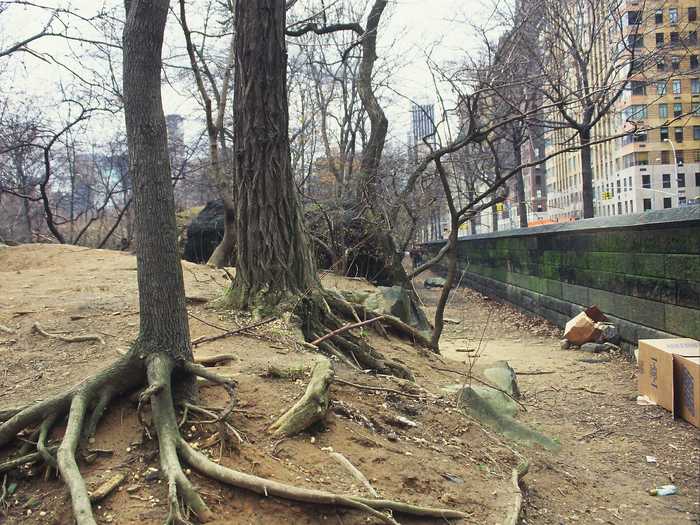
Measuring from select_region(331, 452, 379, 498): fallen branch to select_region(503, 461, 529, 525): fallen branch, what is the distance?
733 millimetres

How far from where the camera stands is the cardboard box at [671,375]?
5.48 metres

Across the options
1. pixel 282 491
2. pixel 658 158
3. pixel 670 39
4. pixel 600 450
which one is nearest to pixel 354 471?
pixel 282 491

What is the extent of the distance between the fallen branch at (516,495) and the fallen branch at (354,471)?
733 millimetres

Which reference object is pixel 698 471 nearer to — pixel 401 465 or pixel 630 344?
pixel 401 465

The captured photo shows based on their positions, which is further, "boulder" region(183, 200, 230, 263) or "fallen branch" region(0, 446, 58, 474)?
"boulder" region(183, 200, 230, 263)

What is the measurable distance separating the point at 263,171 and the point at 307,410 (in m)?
3.16

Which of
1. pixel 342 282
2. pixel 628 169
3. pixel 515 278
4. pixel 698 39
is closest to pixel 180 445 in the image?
pixel 342 282

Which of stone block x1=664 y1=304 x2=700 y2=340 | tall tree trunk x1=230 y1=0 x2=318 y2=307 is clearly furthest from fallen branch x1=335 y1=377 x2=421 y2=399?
stone block x1=664 y1=304 x2=700 y2=340

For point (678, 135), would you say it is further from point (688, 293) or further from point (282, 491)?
point (282, 491)

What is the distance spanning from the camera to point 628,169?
1082 inches

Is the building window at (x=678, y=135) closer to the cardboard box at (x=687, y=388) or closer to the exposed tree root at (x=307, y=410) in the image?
the cardboard box at (x=687, y=388)

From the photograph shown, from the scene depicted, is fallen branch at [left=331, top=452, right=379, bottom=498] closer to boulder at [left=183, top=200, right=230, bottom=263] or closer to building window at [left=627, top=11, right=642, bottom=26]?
boulder at [left=183, top=200, right=230, bottom=263]

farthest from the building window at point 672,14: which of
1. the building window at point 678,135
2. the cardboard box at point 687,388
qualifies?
the cardboard box at point 687,388

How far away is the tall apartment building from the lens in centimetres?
1578
